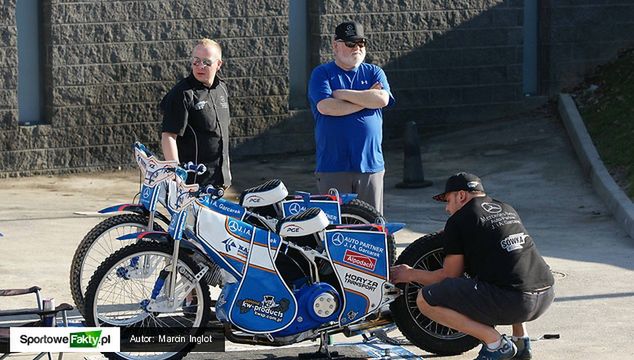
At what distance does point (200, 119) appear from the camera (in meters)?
8.95

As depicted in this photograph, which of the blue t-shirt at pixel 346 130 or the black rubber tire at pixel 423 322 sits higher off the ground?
the blue t-shirt at pixel 346 130

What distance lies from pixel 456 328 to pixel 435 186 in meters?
7.33

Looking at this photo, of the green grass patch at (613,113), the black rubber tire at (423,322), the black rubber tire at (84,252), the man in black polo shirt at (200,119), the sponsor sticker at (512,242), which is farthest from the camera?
the green grass patch at (613,113)

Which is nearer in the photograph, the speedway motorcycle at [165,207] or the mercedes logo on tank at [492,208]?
the mercedes logo on tank at [492,208]

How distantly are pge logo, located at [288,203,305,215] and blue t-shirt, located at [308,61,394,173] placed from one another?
1021 mm

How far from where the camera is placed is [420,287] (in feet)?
27.0

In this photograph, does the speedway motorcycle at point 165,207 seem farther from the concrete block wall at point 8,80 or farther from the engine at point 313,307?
the concrete block wall at point 8,80

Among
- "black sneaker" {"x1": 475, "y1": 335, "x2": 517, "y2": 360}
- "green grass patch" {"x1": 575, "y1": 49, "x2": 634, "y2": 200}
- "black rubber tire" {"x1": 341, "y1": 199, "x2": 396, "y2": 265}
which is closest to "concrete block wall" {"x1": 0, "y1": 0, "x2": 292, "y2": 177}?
"green grass patch" {"x1": 575, "y1": 49, "x2": 634, "y2": 200}

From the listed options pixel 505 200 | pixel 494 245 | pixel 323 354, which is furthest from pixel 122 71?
pixel 494 245

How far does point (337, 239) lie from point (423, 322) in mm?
818

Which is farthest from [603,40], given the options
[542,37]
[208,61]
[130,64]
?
[208,61]

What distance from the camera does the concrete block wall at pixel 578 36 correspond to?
18.3m

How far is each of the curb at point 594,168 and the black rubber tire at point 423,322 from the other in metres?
4.29

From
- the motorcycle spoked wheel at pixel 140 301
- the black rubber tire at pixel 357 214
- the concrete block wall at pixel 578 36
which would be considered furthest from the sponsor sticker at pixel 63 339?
the concrete block wall at pixel 578 36
